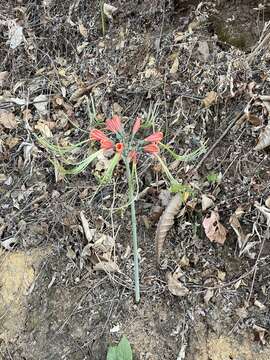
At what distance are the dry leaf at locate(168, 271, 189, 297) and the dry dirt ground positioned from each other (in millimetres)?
29

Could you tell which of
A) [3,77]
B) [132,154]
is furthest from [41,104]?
[132,154]

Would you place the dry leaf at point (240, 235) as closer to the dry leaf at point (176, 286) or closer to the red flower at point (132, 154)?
the dry leaf at point (176, 286)

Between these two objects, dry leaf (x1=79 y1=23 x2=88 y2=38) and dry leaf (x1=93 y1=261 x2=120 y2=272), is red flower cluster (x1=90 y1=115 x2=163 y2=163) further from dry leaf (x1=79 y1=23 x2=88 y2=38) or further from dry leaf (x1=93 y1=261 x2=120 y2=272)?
dry leaf (x1=79 y1=23 x2=88 y2=38)

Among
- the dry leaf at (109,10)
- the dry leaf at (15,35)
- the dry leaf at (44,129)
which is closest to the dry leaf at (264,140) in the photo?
the dry leaf at (44,129)

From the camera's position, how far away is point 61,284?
3.08 meters

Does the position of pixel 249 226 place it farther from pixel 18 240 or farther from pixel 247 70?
pixel 18 240

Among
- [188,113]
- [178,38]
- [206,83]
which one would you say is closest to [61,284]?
[188,113]

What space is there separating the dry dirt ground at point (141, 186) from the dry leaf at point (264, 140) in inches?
1.3

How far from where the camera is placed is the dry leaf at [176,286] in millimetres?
2854

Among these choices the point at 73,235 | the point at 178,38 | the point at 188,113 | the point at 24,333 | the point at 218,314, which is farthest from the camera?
the point at 178,38

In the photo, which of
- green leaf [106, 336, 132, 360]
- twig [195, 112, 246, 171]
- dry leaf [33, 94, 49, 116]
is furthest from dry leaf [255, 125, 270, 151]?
dry leaf [33, 94, 49, 116]

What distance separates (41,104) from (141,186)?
113 centimetres

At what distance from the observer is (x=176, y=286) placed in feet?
9.43

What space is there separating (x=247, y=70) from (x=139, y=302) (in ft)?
5.00
